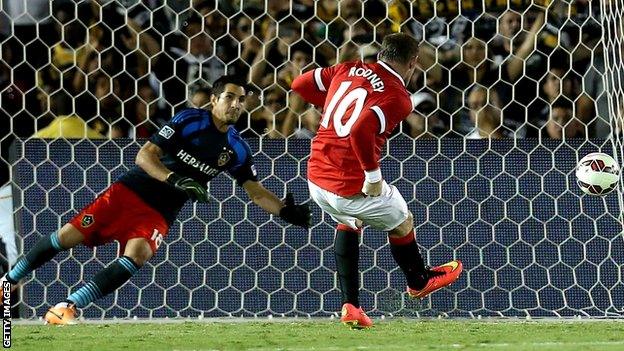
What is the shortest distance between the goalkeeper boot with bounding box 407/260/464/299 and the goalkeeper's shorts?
140 centimetres

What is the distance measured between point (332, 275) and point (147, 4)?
2063 mm

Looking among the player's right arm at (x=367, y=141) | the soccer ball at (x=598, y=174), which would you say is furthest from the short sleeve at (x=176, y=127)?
the soccer ball at (x=598, y=174)

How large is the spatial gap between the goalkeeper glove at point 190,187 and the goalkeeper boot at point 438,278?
4.18 ft

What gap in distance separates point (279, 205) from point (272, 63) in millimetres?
1279

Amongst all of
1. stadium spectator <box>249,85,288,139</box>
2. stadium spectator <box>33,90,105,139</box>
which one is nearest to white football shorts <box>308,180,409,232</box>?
stadium spectator <box>249,85,288,139</box>

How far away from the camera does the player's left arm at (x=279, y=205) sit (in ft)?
21.9

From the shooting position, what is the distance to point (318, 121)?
Answer: 7.87 m

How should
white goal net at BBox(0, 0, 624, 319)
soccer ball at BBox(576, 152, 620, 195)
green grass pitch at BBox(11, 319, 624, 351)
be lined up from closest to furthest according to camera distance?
green grass pitch at BBox(11, 319, 624, 351)
soccer ball at BBox(576, 152, 620, 195)
white goal net at BBox(0, 0, 624, 319)

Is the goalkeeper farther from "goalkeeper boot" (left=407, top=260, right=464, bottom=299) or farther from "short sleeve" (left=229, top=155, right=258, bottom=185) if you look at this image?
"goalkeeper boot" (left=407, top=260, right=464, bottom=299)

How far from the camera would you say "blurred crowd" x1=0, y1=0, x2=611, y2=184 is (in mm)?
7781

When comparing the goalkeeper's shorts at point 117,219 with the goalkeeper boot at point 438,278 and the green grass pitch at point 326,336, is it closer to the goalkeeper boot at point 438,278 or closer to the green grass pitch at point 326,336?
the green grass pitch at point 326,336

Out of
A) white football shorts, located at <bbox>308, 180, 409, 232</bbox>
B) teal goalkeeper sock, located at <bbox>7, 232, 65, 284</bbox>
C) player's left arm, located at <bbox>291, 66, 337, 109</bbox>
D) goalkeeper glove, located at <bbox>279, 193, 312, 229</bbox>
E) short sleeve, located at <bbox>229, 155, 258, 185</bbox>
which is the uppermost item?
player's left arm, located at <bbox>291, 66, 337, 109</bbox>

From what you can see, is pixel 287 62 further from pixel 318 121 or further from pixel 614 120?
pixel 614 120

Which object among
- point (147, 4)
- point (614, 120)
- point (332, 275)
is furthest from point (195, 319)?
point (614, 120)
